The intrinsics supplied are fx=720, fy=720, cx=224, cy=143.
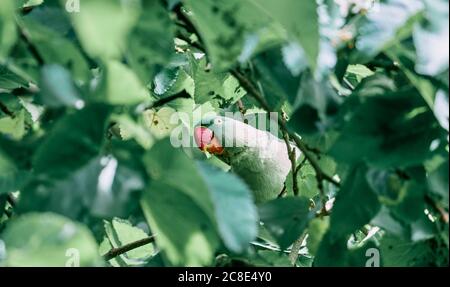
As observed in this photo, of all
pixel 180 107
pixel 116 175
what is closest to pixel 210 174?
pixel 116 175

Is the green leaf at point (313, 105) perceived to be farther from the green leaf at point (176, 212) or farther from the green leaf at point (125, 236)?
the green leaf at point (125, 236)

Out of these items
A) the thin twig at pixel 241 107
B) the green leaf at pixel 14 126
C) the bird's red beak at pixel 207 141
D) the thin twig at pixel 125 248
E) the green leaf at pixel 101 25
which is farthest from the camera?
the thin twig at pixel 241 107

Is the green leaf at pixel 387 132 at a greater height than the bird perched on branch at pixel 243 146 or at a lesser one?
greater

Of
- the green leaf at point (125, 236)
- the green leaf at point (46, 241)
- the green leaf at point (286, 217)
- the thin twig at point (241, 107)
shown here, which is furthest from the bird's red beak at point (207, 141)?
the green leaf at point (46, 241)

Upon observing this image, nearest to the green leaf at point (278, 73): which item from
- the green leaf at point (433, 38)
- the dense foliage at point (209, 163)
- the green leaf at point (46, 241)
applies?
the dense foliage at point (209, 163)

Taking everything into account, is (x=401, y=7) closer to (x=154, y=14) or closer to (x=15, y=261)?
(x=154, y=14)

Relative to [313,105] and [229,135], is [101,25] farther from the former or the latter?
[229,135]

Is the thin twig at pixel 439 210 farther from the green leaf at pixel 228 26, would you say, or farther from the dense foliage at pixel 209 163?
the green leaf at pixel 228 26

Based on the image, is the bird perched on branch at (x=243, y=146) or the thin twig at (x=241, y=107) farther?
the thin twig at (x=241, y=107)

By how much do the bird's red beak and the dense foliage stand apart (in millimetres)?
570

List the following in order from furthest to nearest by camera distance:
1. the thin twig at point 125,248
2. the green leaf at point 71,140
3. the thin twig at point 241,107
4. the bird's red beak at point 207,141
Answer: the thin twig at point 241,107, the bird's red beak at point 207,141, the thin twig at point 125,248, the green leaf at point 71,140

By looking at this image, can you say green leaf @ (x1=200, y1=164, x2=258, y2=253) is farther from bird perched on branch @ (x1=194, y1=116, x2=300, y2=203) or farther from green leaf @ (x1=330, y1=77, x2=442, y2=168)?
bird perched on branch @ (x1=194, y1=116, x2=300, y2=203)

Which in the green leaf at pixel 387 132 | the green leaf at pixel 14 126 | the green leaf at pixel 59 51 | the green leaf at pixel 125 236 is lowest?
the green leaf at pixel 125 236

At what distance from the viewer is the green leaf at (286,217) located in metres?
0.68
